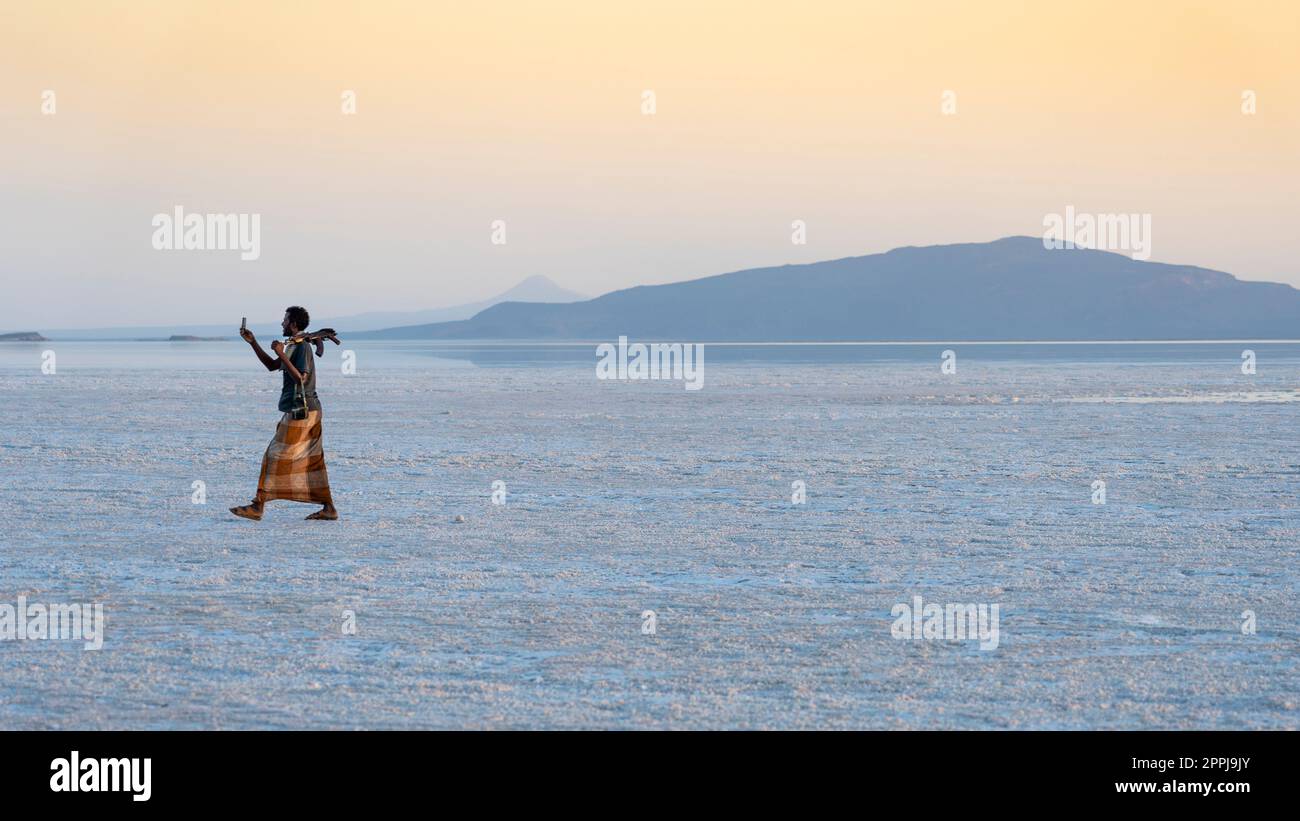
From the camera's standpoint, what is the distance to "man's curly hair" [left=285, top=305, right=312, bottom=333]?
36.8ft

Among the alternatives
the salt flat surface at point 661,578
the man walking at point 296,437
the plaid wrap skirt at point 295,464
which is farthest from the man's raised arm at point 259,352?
the salt flat surface at point 661,578

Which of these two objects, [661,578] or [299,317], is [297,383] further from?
[661,578]

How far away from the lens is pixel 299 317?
37.2 ft

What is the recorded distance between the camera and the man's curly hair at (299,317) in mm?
11219

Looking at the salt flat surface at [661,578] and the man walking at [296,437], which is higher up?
the man walking at [296,437]

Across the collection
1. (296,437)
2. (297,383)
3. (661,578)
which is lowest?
(661,578)

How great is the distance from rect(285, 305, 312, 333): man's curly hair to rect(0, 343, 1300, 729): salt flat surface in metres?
1.55

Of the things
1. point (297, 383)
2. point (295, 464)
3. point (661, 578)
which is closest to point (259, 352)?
point (297, 383)

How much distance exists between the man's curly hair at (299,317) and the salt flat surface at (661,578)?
1555mm

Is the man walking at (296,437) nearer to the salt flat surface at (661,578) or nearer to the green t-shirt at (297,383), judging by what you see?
the green t-shirt at (297,383)

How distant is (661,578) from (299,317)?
395 centimetres

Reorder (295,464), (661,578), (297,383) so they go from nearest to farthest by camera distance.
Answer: (661,578) < (297,383) < (295,464)

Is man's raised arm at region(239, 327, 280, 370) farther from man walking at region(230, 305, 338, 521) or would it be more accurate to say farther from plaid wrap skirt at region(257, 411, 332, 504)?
plaid wrap skirt at region(257, 411, 332, 504)
